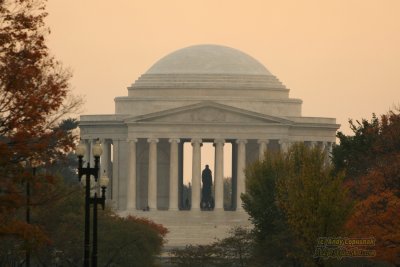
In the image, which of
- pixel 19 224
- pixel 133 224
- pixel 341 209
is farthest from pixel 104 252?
pixel 19 224

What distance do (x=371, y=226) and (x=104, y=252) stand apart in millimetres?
33660

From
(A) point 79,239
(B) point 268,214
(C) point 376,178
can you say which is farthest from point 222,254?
(C) point 376,178

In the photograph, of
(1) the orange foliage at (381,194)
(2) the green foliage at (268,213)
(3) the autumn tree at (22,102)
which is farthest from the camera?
(2) the green foliage at (268,213)

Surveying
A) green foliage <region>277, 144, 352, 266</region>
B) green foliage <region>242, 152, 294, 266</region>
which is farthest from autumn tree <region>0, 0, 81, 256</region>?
green foliage <region>242, 152, 294, 266</region>

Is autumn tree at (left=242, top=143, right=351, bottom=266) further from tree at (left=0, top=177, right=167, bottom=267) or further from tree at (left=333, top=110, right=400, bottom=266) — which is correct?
tree at (left=0, top=177, right=167, bottom=267)

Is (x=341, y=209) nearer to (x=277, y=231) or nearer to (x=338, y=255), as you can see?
(x=338, y=255)

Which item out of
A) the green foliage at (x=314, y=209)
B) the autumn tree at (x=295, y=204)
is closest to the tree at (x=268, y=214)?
the autumn tree at (x=295, y=204)

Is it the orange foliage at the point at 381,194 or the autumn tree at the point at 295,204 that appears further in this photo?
the orange foliage at the point at 381,194

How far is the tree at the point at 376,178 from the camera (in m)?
122

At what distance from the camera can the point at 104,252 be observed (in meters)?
152

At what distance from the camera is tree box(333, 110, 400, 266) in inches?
4803

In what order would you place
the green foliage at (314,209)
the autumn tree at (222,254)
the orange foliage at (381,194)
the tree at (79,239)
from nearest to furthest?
the green foliage at (314,209) → the orange foliage at (381,194) → the tree at (79,239) → the autumn tree at (222,254)

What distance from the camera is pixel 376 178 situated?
132m

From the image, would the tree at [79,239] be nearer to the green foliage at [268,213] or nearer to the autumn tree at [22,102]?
the green foliage at [268,213]
